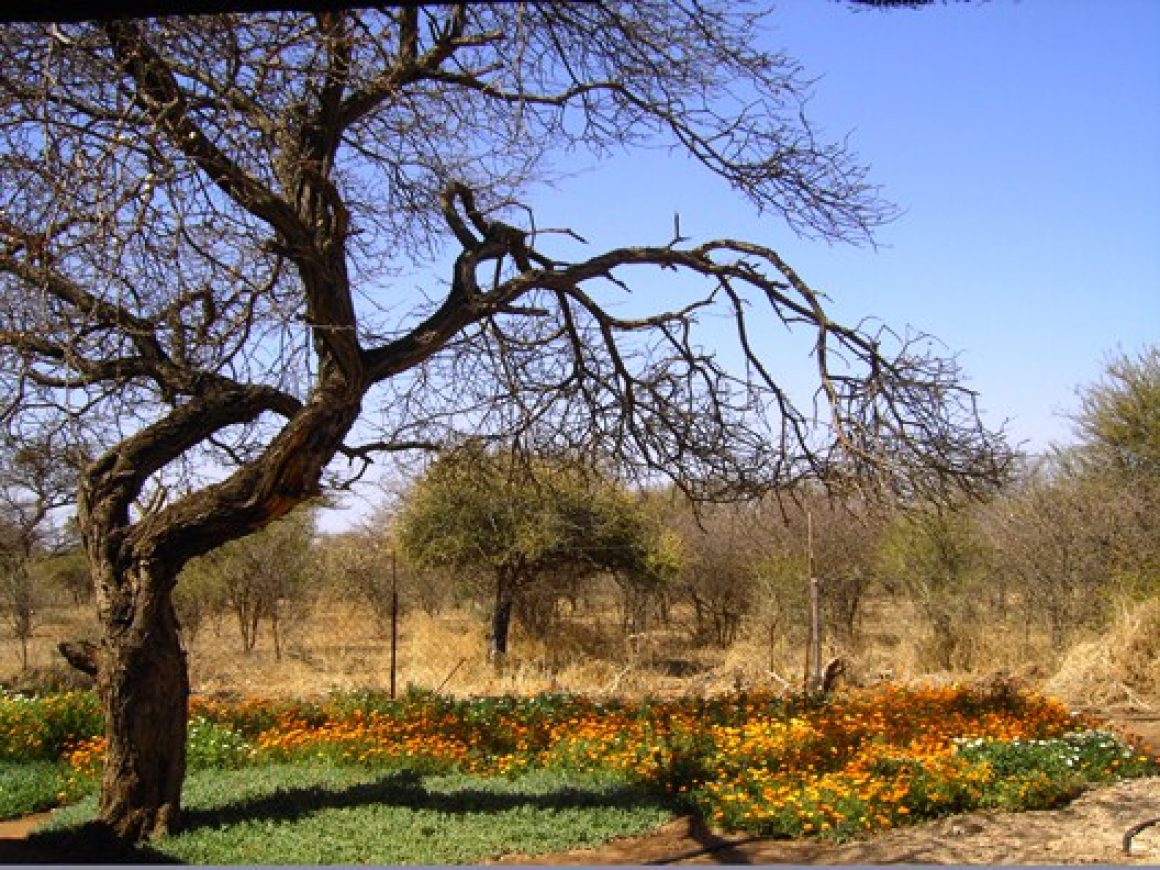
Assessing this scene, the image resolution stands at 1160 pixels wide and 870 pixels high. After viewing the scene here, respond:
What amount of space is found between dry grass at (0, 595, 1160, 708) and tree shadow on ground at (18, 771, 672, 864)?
206 inches

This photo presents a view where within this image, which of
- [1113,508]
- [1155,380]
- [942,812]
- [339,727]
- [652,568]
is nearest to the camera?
[942,812]

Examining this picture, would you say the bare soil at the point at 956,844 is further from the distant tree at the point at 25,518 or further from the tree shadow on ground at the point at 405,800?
the distant tree at the point at 25,518

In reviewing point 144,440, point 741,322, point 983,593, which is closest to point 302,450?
point 144,440

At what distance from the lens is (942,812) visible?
23.2 ft

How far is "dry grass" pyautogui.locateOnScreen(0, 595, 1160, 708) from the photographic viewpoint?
13078 mm

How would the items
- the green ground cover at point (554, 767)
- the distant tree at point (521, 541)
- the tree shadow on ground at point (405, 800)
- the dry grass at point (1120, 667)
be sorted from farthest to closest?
1. the distant tree at point (521, 541)
2. the dry grass at point (1120, 667)
3. the tree shadow on ground at point (405, 800)
4. the green ground cover at point (554, 767)

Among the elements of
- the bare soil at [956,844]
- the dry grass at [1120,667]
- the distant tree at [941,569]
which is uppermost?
the distant tree at [941,569]

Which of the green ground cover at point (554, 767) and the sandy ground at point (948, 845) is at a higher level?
the green ground cover at point (554, 767)

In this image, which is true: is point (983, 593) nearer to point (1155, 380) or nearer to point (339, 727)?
point (1155, 380)

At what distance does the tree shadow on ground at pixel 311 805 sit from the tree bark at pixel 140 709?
0.17m

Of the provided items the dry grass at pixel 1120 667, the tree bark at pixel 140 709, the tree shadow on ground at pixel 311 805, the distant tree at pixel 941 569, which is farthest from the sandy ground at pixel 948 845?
the distant tree at pixel 941 569

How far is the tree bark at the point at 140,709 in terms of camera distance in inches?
255

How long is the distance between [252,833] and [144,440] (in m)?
2.46

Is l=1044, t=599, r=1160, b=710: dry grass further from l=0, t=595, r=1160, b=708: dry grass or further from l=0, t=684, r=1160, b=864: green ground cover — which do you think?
l=0, t=684, r=1160, b=864: green ground cover
